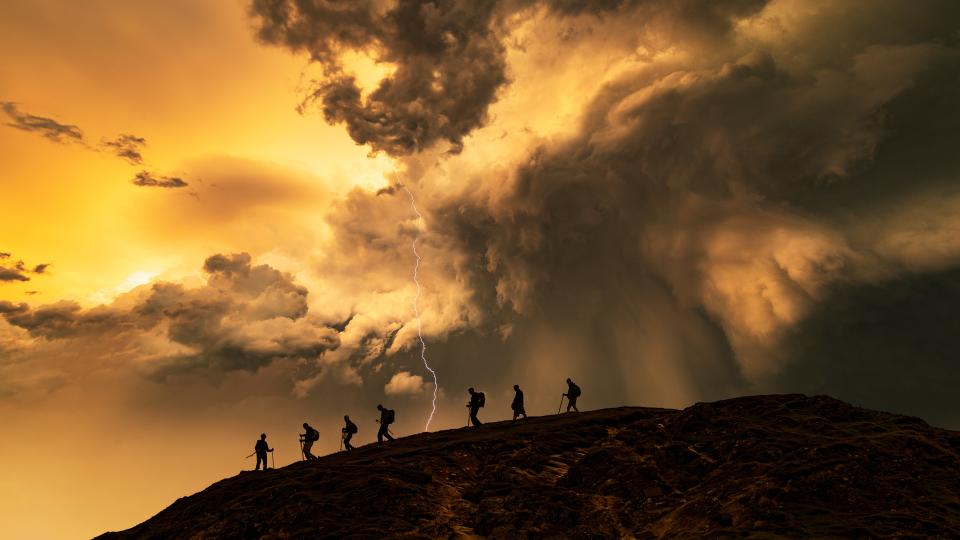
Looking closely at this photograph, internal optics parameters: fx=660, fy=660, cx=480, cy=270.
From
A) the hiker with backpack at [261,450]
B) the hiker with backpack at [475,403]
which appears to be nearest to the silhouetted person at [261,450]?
the hiker with backpack at [261,450]

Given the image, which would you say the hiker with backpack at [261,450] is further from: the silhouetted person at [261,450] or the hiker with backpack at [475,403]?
the hiker with backpack at [475,403]

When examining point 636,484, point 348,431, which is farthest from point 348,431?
point 636,484

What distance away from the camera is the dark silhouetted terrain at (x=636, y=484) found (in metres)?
26.0

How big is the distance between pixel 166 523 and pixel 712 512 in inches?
1122

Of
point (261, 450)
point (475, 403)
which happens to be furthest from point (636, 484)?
point (261, 450)

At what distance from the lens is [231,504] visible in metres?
34.3

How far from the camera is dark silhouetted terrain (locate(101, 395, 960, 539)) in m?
26.0

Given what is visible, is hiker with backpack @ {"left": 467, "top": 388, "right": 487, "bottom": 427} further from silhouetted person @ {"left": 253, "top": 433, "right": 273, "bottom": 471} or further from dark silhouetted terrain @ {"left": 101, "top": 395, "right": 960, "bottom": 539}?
silhouetted person @ {"left": 253, "top": 433, "right": 273, "bottom": 471}

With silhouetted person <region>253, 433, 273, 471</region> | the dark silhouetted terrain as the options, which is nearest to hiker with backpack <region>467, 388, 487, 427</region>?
the dark silhouetted terrain

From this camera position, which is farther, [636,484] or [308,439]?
[308,439]

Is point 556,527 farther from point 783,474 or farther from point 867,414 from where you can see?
point 867,414

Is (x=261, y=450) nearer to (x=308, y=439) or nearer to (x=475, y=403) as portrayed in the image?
(x=308, y=439)

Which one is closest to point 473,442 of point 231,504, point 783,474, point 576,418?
point 576,418

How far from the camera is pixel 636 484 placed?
31.9 metres
